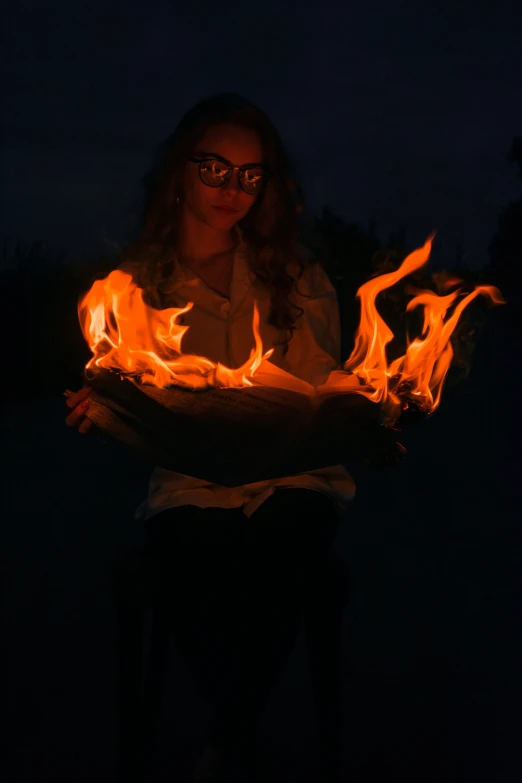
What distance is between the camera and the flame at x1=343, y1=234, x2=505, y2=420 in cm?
191

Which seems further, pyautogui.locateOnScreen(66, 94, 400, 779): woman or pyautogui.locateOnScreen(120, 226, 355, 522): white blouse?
pyautogui.locateOnScreen(120, 226, 355, 522): white blouse

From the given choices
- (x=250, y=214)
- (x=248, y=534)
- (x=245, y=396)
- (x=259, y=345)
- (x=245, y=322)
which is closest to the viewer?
(x=245, y=396)

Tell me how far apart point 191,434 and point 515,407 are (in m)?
5.66

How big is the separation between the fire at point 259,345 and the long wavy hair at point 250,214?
0.45 metres

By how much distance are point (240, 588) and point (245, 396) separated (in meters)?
0.53

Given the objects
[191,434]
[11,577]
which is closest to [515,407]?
[11,577]

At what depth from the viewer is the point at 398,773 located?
242cm

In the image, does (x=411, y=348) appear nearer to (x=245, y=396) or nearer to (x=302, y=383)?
(x=302, y=383)

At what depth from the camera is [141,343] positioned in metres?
2.09

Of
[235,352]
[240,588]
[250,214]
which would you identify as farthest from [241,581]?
[250,214]

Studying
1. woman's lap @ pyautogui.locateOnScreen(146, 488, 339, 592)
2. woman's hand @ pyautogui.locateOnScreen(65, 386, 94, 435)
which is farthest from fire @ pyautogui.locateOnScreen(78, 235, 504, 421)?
woman's lap @ pyautogui.locateOnScreen(146, 488, 339, 592)

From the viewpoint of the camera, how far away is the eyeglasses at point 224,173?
252cm

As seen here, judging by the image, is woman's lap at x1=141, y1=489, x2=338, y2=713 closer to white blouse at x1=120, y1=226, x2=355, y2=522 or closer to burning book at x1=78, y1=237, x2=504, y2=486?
burning book at x1=78, y1=237, x2=504, y2=486

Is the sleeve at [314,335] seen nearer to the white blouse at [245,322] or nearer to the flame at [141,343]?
the white blouse at [245,322]
